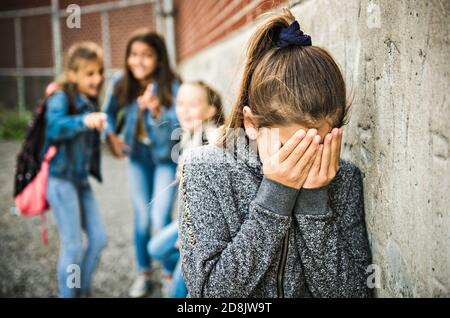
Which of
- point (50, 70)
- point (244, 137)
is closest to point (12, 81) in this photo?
point (50, 70)

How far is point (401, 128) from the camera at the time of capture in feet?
4.81

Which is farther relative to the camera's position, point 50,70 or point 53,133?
point 50,70

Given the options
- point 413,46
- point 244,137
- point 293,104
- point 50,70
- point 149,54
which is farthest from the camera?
point 50,70

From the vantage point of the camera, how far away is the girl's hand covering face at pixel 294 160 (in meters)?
1.44

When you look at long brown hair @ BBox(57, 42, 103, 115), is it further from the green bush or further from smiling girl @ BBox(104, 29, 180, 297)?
the green bush

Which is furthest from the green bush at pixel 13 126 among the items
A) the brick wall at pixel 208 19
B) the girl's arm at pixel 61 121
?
the girl's arm at pixel 61 121

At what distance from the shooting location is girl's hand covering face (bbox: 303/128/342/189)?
1495 mm

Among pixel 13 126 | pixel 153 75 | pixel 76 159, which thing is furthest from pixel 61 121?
pixel 13 126

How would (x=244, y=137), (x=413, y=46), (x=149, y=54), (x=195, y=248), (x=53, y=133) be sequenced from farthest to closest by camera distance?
1. (x=149, y=54)
2. (x=53, y=133)
3. (x=244, y=137)
4. (x=195, y=248)
5. (x=413, y=46)

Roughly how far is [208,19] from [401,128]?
15.4 ft

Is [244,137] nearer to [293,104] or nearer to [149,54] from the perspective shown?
[293,104]

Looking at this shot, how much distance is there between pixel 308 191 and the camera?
1.54 metres

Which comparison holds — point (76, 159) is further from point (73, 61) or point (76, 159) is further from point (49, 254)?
point (49, 254)
